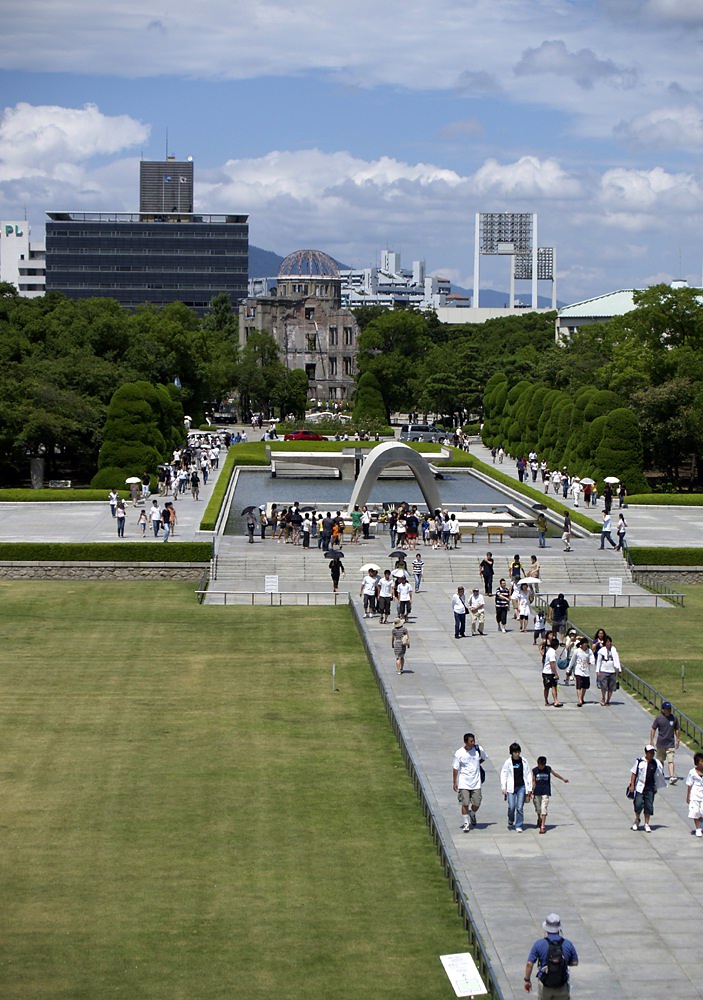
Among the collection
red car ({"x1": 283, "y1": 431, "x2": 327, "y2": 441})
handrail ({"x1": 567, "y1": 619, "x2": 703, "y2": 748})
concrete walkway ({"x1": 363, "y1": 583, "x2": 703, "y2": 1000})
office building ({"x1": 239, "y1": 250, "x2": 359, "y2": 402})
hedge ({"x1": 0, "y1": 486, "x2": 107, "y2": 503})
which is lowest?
concrete walkway ({"x1": 363, "y1": 583, "x2": 703, "y2": 1000})

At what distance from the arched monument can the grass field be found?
18545 millimetres

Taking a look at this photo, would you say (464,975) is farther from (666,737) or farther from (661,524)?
(661,524)

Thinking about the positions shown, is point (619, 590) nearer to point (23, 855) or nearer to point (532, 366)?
point (23, 855)

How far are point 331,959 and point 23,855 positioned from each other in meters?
5.34

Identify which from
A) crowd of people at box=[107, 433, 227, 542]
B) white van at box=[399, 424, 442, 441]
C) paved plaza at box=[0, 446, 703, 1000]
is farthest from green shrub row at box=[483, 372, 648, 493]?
paved plaza at box=[0, 446, 703, 1000]

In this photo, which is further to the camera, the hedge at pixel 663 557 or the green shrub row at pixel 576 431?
the green shrub row at pixel 576 431

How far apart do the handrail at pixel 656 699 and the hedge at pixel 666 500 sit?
29.6 meters

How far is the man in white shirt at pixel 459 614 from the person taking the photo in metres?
33.2

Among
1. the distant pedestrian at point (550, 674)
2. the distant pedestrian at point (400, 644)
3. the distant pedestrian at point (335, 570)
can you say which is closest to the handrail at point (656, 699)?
the distant pedestrian at point (550, 674)

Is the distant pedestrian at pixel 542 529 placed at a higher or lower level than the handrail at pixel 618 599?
higher

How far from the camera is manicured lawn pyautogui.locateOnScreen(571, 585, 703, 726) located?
2912cm

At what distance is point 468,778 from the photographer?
64.7 ft

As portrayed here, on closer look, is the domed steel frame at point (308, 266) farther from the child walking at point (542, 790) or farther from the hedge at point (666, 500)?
the child walking at point (542, 790)

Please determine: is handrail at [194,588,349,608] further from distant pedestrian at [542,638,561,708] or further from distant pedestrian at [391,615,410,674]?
distant pedestrian at [542,638,561,708]
